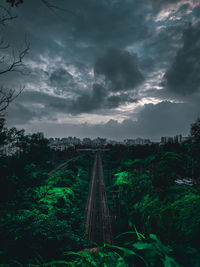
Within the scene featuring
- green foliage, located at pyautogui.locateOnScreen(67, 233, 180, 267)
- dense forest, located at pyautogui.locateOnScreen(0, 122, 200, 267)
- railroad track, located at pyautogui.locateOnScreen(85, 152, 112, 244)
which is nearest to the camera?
green foliage, located at pyautogui.locateOnScreen(67, 233, 180, 267)

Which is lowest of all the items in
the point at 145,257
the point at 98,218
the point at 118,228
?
the point at 98,218

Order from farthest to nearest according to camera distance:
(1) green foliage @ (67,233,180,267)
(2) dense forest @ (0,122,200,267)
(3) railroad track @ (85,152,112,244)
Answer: (3) railroad track @ (85,152,112,244) < (2) dense forest @ (0,122,200,267) < (1) green foliage @ (67,233,180,267)

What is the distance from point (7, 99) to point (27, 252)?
16.9 feet

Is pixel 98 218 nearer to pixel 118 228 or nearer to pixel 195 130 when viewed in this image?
pixel 118 228

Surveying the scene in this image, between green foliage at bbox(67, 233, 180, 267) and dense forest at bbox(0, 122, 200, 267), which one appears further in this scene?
dense forest at bbox(0, 122, 200, 267)

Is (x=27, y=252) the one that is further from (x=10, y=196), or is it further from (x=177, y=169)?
(x=177, y=169)

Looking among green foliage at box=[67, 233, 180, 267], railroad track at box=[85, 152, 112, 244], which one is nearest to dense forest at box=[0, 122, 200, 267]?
green foliage at box=[67, 233, 180, 267]

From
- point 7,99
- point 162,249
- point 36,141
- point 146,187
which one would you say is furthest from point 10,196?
point 36,141

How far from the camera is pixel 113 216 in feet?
42.5

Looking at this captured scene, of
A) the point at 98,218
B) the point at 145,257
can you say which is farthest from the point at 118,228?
the point at 145,257

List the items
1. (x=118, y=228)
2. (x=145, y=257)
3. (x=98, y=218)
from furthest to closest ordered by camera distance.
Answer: (x=98, y=218) < (x=118, y=228) < (x=145, y=257)

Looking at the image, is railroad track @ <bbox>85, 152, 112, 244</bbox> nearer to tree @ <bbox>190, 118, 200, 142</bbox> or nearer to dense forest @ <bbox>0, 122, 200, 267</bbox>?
dense forest @ <bbox>0, 122, 200, 267</bbox>

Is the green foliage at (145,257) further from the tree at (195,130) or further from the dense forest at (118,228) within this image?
the tree at (195,130)

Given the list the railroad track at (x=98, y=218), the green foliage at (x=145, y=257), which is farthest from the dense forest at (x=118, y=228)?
the railroad track at (x=98, y=218)
